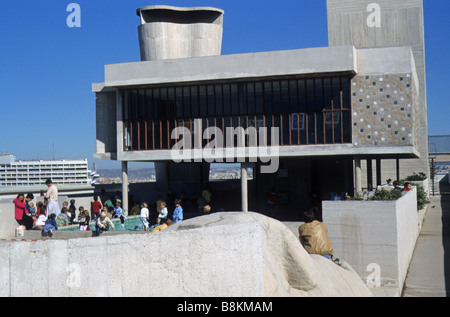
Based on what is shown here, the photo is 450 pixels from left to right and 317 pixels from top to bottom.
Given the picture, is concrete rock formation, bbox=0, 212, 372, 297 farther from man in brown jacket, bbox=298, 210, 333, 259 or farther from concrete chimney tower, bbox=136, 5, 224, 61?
concrete chimney tower, bbox=136, 5, 224, 61

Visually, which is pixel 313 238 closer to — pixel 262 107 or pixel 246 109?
pixel 262 107

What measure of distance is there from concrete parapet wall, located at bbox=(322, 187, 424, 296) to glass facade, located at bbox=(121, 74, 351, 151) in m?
13.1

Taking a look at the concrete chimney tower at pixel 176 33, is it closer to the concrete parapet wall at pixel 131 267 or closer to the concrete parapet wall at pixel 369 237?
the concrete parapet wall at pixel 369 237

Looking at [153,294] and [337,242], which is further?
[337,242]

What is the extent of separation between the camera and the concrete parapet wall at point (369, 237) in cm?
1334

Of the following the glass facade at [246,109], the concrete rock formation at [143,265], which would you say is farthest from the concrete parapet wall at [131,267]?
the glass facade at [246,109]

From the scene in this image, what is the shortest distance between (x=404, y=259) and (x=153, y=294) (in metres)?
9.67

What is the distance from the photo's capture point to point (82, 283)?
7.03 metres

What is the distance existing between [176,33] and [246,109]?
11.9 metres

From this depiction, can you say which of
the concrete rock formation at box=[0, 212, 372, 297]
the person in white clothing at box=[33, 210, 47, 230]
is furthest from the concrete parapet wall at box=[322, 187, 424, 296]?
the person in white clothing at box=[33, 210, 47, 230]

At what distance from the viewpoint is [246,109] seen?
90.5ft

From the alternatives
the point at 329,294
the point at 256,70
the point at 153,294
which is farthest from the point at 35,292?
the point at 256,70

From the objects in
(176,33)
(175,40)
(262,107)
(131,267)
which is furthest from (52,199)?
(176,33)
